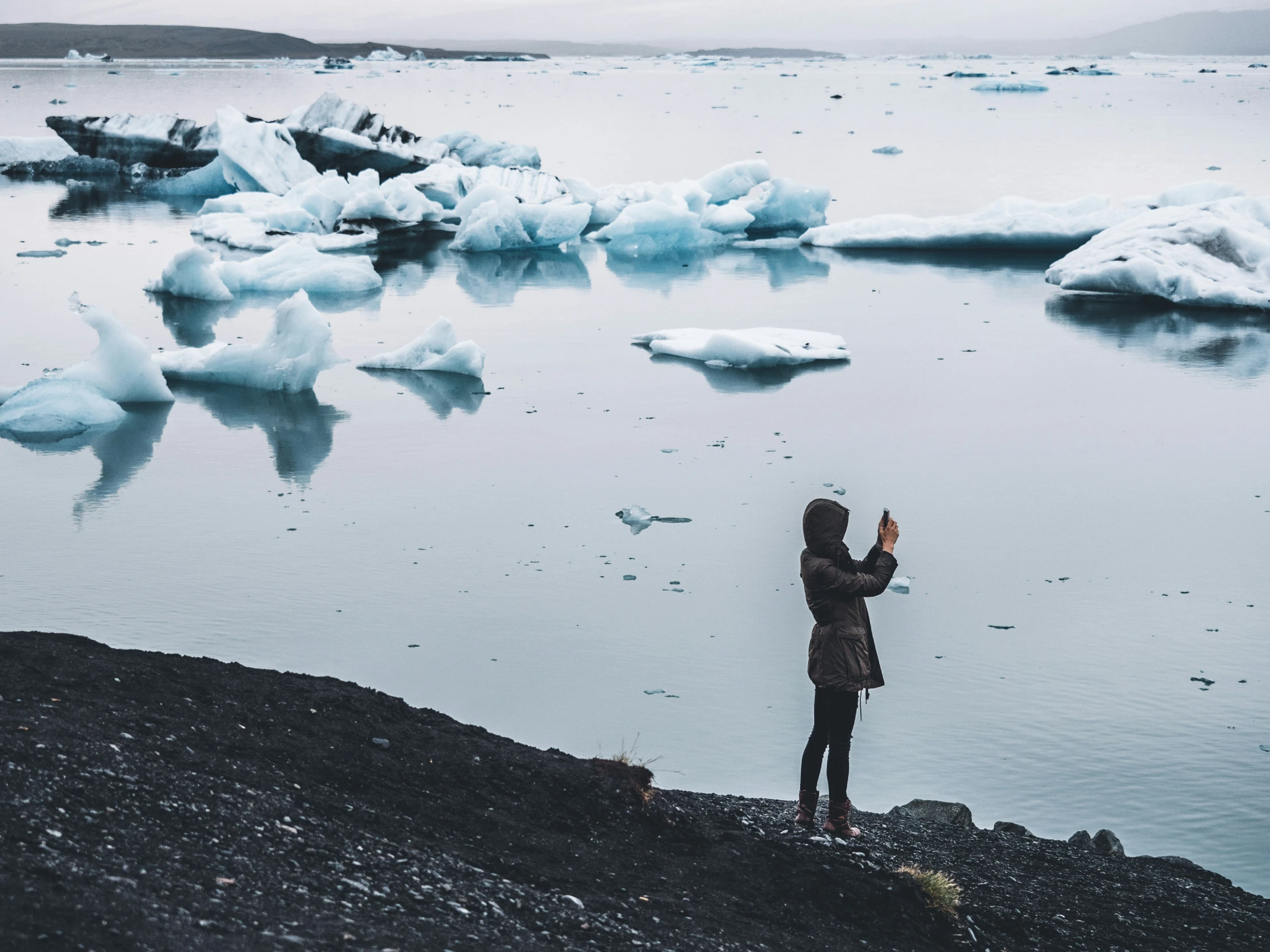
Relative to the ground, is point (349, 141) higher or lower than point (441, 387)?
higher

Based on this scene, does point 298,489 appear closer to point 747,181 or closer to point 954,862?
point 954,862

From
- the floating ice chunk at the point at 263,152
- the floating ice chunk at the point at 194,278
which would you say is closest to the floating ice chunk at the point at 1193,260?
the floating ice chunk at the point at 194,278

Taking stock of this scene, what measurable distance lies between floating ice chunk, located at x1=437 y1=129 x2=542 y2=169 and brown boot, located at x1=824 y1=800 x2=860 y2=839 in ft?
76.8

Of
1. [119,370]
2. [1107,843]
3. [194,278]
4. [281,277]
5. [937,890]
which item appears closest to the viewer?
[937,890]

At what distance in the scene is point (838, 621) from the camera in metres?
4.04

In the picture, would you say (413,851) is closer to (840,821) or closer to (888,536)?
(840,821)

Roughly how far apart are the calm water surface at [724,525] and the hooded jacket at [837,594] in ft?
4.55

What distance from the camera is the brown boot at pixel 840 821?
4.18 metres

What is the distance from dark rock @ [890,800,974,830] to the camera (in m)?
4.87

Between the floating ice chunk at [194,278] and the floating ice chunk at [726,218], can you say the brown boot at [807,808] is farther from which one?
the floating ice chunk at [726,218]

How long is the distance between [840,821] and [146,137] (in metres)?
27.0

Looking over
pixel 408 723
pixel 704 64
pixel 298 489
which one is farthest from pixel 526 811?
pixel 704 64

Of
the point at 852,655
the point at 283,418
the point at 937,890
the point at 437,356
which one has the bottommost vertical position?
the point at 937,890

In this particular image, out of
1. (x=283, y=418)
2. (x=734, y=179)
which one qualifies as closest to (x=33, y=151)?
(x=734, y=179)
